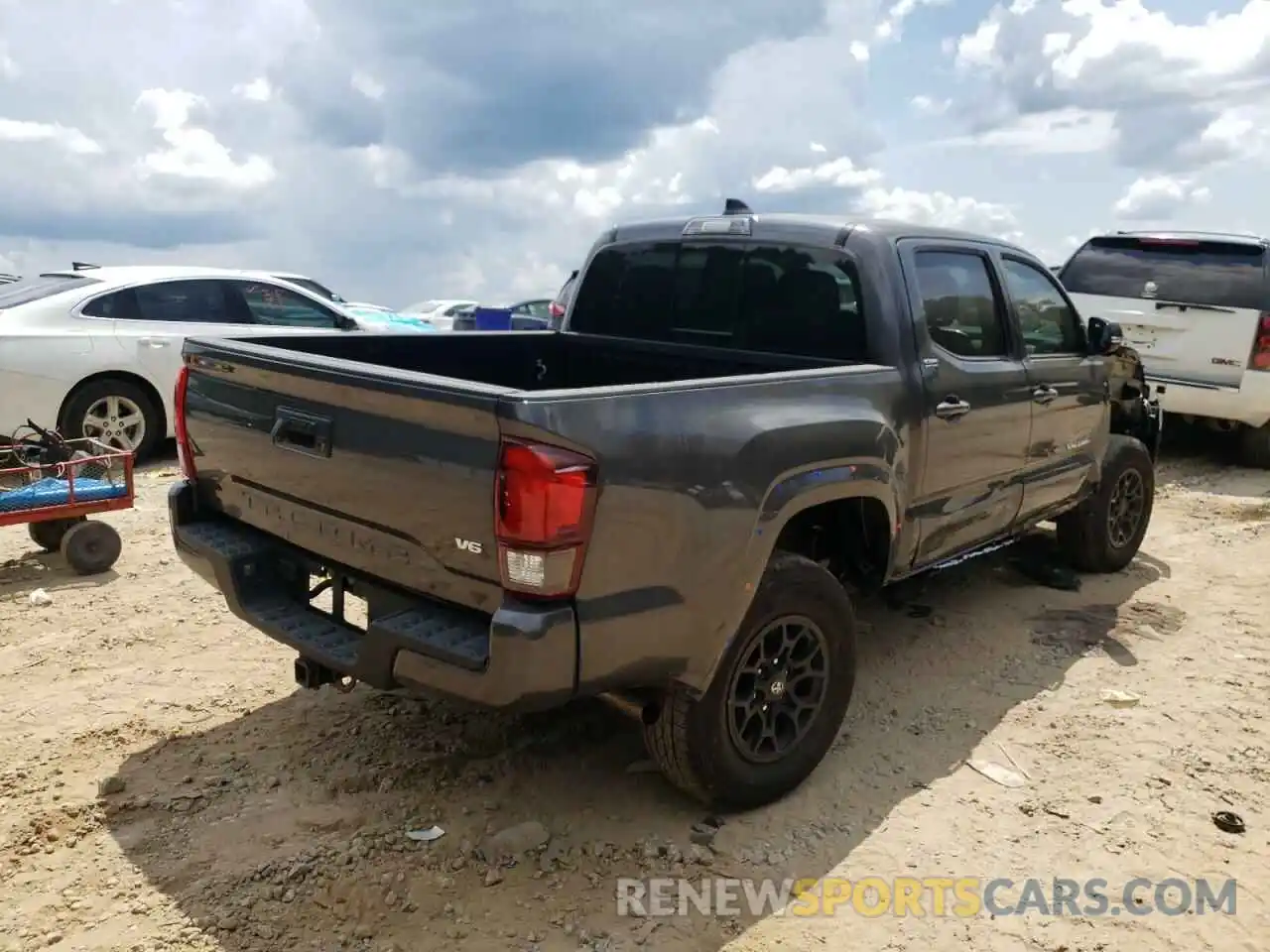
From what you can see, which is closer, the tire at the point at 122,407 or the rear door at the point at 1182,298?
the tire at the point at 122,407

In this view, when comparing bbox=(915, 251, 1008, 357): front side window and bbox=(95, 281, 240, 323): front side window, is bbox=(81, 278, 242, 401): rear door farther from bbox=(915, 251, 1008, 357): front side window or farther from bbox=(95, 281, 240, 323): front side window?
bbox=(915, 251, 1008, 357): front side window

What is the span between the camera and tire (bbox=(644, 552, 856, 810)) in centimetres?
309

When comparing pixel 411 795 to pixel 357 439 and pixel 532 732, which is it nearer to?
pixel 532 732

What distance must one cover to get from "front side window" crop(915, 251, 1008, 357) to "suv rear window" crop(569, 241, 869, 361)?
0.37 m

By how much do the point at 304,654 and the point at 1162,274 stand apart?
7.97 metres

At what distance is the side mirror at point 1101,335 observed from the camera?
5.18 metres

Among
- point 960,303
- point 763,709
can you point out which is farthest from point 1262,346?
point 763,709

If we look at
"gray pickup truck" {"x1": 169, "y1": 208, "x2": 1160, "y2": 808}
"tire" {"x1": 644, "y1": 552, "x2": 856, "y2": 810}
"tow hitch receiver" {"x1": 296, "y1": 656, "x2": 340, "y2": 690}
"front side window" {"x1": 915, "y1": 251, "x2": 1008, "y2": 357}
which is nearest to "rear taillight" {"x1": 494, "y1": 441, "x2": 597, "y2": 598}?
"gray pickup truck" {"x1": 169, "y1": 208, "x2": 1160, "y2": 808}

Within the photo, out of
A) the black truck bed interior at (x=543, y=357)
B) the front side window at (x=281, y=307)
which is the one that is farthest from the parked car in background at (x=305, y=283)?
the black truck bed interior at (x=543, y=357)

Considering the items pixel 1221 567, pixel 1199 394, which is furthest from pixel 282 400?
pixel 1199 394

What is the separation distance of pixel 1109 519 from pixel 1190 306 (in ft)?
11.4

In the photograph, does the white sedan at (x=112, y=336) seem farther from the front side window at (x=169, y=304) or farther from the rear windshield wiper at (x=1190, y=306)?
the rear windshield wiper at (x=1190, y=306)

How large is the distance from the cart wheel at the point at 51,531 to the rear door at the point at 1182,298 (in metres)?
7.37

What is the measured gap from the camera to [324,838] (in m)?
3.13
